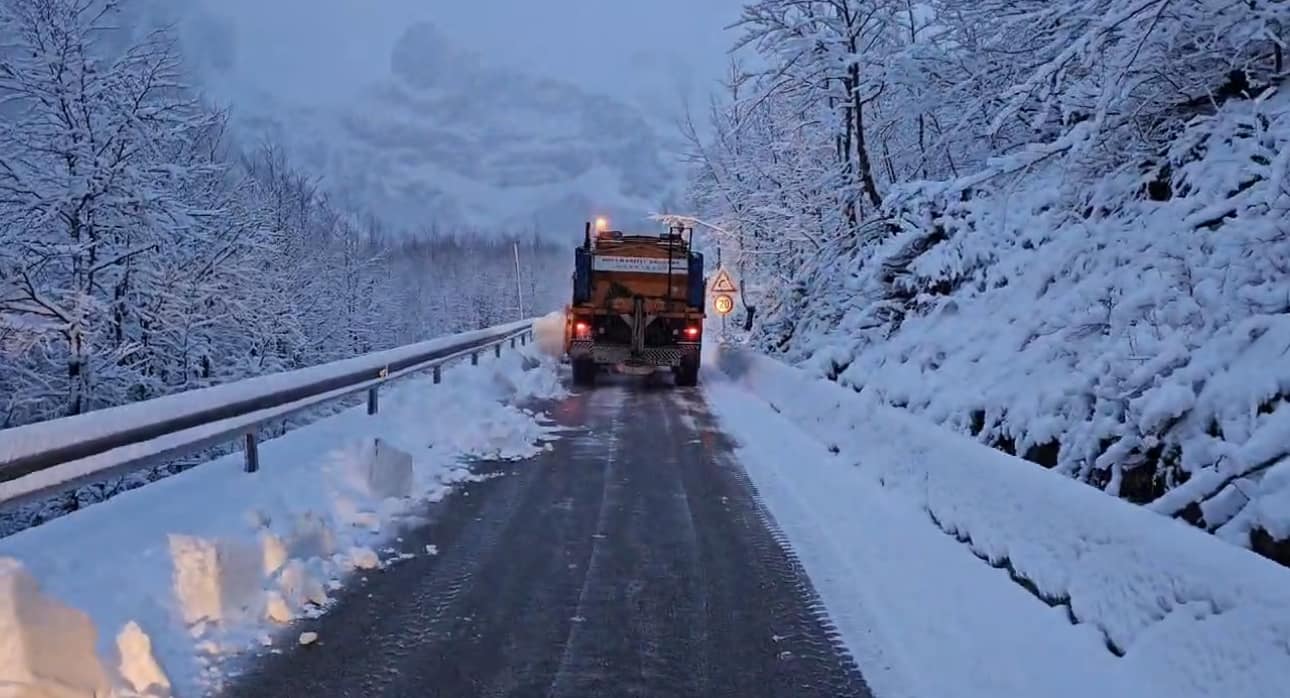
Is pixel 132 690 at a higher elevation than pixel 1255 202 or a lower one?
lower

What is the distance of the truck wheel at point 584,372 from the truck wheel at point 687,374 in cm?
193

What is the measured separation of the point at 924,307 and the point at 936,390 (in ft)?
12.7

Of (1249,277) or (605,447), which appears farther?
(605,447)

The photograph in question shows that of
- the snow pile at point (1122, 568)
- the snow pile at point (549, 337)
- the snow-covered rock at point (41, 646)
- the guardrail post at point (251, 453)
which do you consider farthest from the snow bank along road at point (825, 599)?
the snow pile at point (549, 337)

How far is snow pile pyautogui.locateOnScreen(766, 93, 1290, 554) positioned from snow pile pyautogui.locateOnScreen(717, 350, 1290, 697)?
741 millimetres

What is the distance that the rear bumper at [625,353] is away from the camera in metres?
20.3

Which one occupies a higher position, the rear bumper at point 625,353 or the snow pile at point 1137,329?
the snow pile at point 1137,329

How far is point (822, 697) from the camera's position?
4.29m

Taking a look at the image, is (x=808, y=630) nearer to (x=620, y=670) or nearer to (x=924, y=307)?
(x=620, y=670)

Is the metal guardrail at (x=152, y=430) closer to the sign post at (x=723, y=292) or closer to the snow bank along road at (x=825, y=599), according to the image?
the snow bank along road at (x=825, y=599)

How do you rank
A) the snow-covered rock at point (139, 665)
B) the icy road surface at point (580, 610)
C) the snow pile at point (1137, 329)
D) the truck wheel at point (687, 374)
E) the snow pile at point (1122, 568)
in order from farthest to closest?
the truck wheel at point (687, 374), the snow pile at point (1137, 329), the icy road surface at point (580, 610), the snow-covered rock at point (139, 665), the snow pile at point (1122, 568)

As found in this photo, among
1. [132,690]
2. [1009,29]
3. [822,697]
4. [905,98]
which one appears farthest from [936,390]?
[905,98]

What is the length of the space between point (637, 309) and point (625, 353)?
988 mm

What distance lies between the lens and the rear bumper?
2034 centimetres
